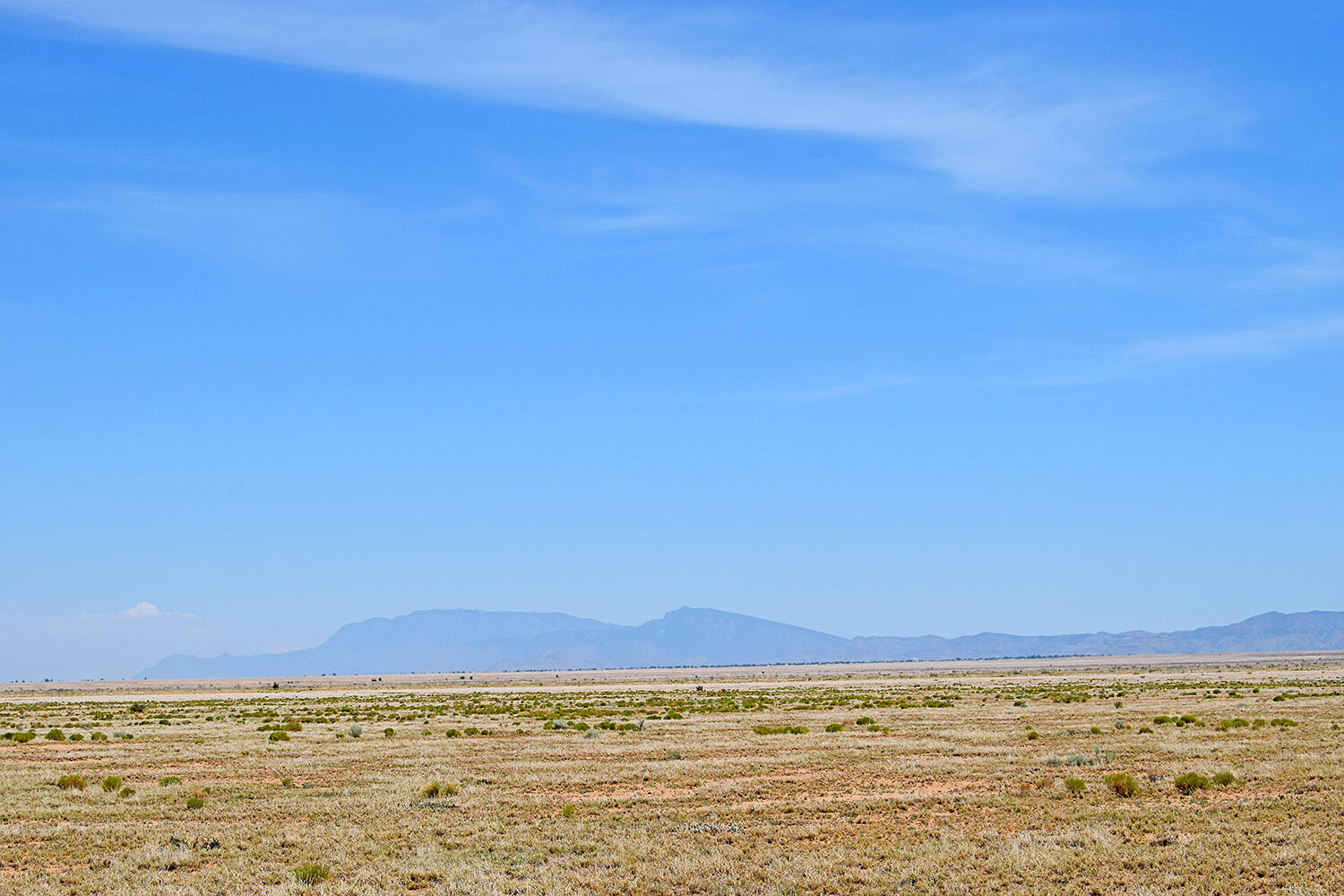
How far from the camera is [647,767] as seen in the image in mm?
27422

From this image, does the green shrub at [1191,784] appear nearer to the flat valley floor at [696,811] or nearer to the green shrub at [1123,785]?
the flat valley floor at [696,811]

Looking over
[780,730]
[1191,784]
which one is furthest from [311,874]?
[780,730]

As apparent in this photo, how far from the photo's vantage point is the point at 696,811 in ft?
67.1

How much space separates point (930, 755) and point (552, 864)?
53.2ft

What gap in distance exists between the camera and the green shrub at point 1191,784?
21.2 metres

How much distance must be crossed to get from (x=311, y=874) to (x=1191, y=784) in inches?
644

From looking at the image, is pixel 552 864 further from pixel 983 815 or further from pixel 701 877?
pixel 983 815

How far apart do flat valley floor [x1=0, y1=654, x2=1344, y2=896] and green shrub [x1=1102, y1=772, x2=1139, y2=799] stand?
11 centimetres

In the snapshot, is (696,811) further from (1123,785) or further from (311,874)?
(1123,785)

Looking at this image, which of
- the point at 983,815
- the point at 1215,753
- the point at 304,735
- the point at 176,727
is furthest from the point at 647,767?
the point at 176,727

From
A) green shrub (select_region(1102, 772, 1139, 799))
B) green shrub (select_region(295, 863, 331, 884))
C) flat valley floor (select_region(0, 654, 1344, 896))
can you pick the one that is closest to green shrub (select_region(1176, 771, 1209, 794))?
flat valley floor (select_region(0, 654, 1344, 896))

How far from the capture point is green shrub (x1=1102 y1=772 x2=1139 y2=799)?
2073 cm

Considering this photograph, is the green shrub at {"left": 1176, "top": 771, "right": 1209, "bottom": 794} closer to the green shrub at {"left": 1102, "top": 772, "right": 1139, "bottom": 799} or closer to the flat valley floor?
the flat valley floor

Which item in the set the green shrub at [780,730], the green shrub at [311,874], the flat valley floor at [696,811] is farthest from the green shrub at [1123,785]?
the green shrub at [780,730]
